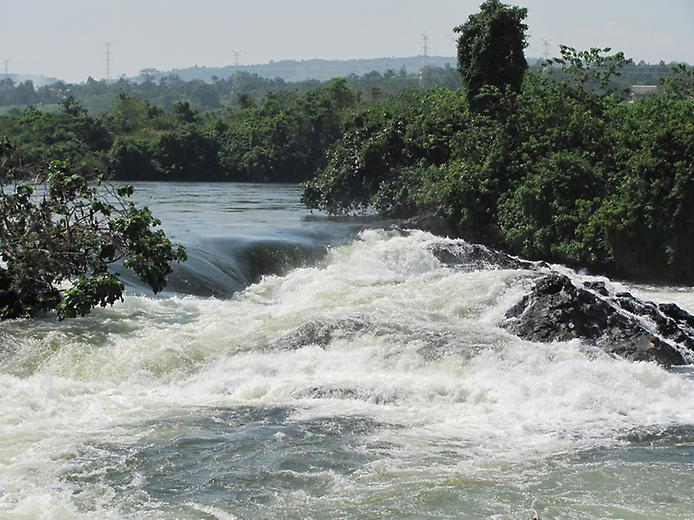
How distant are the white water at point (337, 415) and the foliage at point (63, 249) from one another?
429 millimetres

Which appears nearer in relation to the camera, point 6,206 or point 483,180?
point 6,206

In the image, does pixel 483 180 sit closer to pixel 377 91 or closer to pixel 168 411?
pixel 168 411

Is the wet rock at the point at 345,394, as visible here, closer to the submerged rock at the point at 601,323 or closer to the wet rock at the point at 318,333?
the wet rock at the point at 318,333

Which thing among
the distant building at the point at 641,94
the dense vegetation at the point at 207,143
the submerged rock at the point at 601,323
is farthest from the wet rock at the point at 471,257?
the dense vegetation at the point at 207,143

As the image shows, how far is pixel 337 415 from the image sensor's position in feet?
32.2

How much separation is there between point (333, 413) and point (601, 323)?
14.0ft


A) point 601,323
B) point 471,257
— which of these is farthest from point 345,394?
point 471,257

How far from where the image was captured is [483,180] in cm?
2198

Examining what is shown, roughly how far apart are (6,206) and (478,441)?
717 centimetres

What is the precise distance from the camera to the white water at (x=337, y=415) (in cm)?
768

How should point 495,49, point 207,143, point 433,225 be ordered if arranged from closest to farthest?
1. point 433,225
2. point 495,49
3. point 207,143

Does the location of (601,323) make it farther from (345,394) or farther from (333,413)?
(333,413)

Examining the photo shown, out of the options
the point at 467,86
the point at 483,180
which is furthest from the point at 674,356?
the point at 467,86

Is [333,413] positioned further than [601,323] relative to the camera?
No
